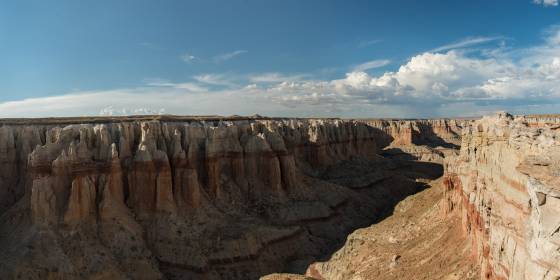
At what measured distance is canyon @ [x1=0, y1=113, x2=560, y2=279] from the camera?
17.1 meters

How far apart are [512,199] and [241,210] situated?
2662 centimetres

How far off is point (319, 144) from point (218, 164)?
24.4 metres

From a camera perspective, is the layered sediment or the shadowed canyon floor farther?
the layered sediment

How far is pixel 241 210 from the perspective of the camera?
3841 cm

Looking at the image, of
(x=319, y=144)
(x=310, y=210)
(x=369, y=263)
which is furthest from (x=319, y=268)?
(x=319, y=144)

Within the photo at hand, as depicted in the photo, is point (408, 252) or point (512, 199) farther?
point (408, 252)

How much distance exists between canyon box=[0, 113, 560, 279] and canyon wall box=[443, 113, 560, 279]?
70mm

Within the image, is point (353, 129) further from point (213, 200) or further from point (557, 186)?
point (557, 186)

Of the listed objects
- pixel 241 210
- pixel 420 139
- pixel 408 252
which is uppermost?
pixel 420 139

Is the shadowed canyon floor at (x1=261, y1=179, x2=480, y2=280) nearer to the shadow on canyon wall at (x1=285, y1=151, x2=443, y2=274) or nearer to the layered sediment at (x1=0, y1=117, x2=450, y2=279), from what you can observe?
the shadow on canyon wall at (x1=285, y1=151, x2=443, y2=274)

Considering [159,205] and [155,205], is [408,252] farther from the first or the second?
[155,205]

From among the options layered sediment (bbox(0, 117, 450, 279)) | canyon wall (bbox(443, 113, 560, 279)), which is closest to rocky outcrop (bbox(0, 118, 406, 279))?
layered sediment (bbox(0, 117, 450, 279))

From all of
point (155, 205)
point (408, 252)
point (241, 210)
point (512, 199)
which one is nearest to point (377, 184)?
point (241, 210)

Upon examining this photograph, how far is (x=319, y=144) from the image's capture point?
2404 inches
